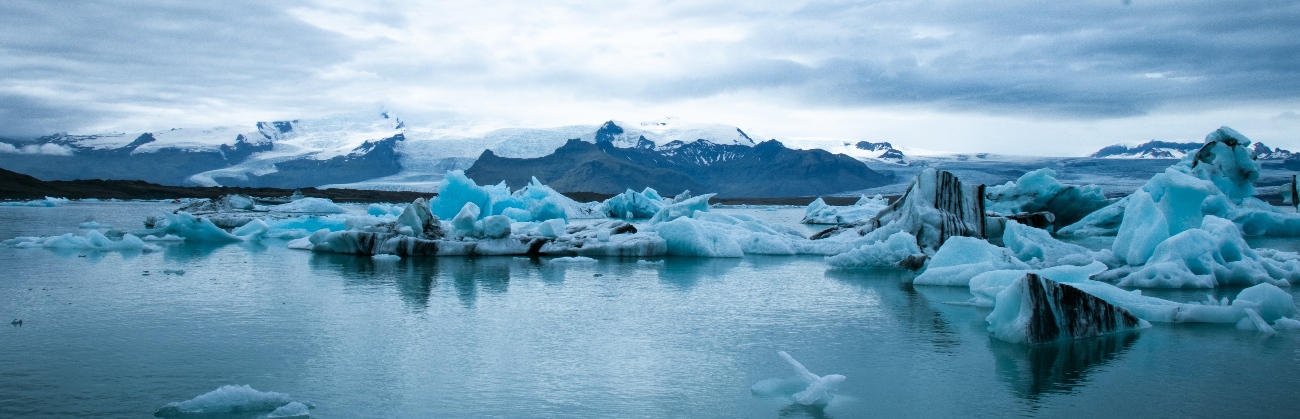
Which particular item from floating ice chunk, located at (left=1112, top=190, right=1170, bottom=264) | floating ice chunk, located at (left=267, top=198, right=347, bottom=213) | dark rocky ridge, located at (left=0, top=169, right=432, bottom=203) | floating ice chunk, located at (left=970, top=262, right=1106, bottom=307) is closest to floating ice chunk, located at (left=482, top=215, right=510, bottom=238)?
floating ice chunk, located at (left=970, top=262, right=1106, bottom=307)

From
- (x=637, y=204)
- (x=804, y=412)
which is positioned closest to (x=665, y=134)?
(x=637, y=204)

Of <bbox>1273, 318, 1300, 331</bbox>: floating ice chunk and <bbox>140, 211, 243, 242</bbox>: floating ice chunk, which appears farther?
<bbox>140, 211, 243, 242</bbox>: floating ice chunk

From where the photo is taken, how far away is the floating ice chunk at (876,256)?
11883 millimetres

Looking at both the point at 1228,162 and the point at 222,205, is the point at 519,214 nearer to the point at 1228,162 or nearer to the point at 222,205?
the point at 222,205

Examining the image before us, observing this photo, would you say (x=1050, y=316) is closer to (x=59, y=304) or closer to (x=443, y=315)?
(x=443, y=315)

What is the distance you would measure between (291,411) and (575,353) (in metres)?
1.91

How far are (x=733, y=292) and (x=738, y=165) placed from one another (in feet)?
494

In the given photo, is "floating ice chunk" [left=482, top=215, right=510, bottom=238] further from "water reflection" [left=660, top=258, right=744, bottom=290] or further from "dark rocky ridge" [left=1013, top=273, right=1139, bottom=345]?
"dark rocky ridge" [left=1013, top=273, right=1139, bottom=345]

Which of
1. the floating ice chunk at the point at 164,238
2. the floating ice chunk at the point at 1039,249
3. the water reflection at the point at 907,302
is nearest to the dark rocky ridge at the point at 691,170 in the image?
the floating ice chunk at the point at 164,238

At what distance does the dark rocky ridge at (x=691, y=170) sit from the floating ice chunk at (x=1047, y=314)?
95776 mm

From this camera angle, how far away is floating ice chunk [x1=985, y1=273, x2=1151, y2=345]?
5.86 meters

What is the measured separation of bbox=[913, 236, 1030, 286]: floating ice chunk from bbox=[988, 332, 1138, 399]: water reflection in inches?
123

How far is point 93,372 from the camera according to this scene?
188 inches

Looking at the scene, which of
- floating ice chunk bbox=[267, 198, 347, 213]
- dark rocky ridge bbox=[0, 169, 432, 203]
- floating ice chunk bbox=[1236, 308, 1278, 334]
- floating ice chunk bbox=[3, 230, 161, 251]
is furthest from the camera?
dark rocky ridge bbox=[0, 169, 432, 203]
